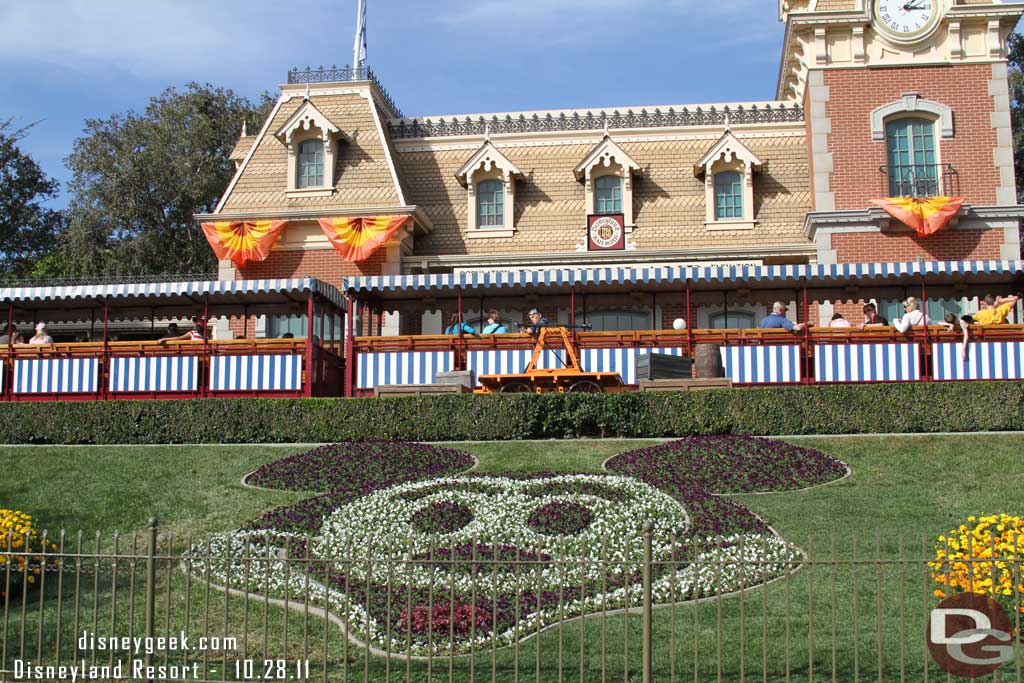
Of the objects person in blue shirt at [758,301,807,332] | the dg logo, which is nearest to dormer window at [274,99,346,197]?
person in blue shirt at [758,301,807,332]

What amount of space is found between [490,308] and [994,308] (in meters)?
10.6

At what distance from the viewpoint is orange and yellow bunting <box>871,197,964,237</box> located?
1059 inches

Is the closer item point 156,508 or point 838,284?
point 156,508

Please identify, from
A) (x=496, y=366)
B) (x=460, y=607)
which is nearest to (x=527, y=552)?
(x=460, y=607)

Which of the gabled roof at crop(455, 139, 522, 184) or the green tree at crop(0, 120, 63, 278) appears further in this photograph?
the green tree at crop(0, 120, 63, 278)

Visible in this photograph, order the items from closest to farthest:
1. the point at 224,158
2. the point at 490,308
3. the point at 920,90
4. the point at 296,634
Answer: the point at 296,634 → the point at 490,308 → the point at 920,90 → the point at 224,158

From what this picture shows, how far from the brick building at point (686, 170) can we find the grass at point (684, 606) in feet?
31.1

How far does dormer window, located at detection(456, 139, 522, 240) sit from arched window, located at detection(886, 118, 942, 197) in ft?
32.8

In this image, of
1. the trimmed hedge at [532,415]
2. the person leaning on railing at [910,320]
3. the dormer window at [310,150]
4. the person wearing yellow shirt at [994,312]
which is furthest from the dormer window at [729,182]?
the trimmed hedge at [532,415]

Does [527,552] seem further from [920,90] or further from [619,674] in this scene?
[920,90]

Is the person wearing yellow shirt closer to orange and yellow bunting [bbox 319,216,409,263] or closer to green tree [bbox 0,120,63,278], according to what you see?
orange and yellow bunting [bbox 319,216,409,263]

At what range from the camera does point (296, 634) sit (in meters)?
10.4

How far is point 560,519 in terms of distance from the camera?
519 inches

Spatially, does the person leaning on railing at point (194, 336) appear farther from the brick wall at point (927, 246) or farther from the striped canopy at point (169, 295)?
the brick wall at point (927, 246)
